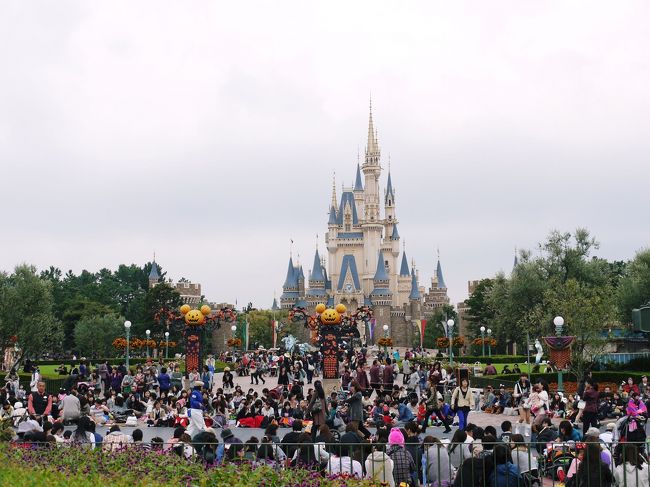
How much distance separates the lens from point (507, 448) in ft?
34.9

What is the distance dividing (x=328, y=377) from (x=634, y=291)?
62.2ft

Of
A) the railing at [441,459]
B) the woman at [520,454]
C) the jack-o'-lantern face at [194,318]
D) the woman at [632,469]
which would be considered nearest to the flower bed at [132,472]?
the railing at [441,459]

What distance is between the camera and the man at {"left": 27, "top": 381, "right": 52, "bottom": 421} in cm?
1955

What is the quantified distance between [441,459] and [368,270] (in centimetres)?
12322

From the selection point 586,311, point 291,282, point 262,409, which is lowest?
point 262,409

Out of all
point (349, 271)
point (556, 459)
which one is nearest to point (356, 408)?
point (556, 459)

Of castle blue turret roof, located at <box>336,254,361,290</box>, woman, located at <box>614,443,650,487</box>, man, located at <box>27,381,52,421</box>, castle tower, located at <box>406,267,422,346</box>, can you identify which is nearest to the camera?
woman, located at <box>614,443,650,487</box>

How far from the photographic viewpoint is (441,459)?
38.6 ft

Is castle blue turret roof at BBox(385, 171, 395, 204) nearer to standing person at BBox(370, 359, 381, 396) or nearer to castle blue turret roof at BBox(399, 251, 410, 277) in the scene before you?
castle blue turret roof at BBox(399, 251, 410, 277)

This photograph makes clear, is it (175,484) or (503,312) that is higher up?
(503,312)

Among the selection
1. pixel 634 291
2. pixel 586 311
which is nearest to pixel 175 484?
pixel 586 311

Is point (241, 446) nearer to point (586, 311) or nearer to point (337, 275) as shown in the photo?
point (586, 311)

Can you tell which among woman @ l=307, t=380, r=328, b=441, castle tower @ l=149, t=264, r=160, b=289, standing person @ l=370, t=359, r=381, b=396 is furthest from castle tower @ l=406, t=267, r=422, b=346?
woman @ l=307, t=380, r=328, b=441

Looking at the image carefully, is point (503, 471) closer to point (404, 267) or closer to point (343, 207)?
point (343, 207)
